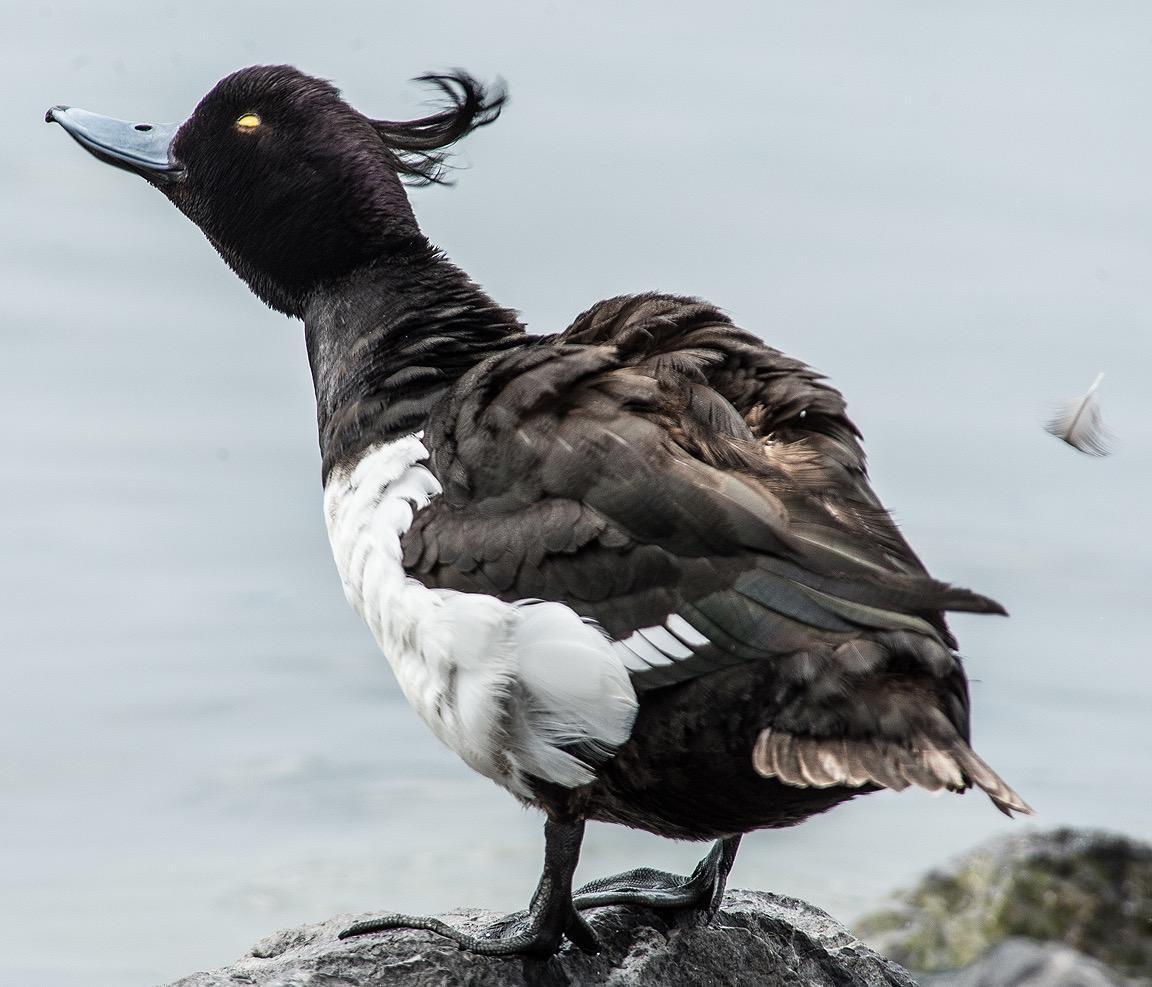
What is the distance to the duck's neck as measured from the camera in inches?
190

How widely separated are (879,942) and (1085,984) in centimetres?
124

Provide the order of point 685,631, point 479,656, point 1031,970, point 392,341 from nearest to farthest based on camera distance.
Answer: point 685,631
point 479,656
point 392,341
point 1031,970

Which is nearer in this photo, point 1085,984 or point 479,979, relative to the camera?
point 479,979

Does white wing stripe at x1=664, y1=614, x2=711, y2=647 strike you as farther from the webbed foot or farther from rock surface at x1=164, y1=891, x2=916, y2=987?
rock surface at x1=164, y1=891, x2=916, y2=987

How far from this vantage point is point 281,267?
538cm

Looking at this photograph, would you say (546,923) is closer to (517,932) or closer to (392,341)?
(517,932)

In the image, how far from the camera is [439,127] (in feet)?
19.0

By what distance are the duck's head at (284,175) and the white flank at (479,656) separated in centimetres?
87

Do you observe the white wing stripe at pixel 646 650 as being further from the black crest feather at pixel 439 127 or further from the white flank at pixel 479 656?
the black crest feather at pixel 439 127

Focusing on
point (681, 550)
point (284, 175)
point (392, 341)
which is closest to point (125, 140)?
point (284, 175)

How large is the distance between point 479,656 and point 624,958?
984 mm

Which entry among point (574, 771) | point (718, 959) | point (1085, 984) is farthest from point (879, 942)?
point (574, 771)

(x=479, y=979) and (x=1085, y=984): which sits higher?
(x=479, y=979)

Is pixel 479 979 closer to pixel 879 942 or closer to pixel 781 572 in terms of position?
pixel 781 572
